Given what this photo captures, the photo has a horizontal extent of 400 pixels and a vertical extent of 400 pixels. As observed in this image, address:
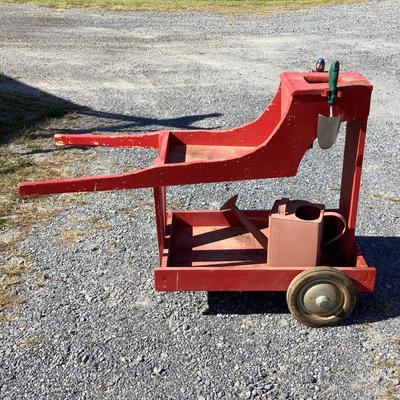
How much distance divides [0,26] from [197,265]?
12.6 meters

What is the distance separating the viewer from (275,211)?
3.96 metres

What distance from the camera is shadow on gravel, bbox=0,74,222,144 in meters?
7.84

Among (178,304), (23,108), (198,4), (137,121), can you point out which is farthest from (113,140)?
(198,4)

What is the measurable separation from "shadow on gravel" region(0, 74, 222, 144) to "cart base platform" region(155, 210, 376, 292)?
3.50 meters

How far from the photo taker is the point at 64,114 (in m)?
8.51

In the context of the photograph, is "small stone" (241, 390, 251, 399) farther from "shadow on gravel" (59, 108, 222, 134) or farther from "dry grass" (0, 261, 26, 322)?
"shadow on gravel" (59, 108, 222, 134)

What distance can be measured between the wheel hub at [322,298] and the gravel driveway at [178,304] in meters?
0.16

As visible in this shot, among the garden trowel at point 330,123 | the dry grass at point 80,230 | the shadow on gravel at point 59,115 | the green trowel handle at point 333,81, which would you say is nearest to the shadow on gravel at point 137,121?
the shadow on gravel at point 59,115

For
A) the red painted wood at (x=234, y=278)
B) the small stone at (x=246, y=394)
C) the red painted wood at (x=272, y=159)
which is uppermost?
the red painted wood at (x=272, y=159)

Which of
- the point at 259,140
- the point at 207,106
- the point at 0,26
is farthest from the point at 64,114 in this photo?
the point at 0,26

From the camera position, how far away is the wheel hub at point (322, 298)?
150 inches

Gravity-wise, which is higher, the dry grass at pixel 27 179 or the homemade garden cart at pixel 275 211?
the homemade garden cart at pixel 275 211

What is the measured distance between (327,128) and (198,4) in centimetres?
1429

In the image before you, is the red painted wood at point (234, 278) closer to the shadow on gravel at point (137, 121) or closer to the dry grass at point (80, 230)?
the dry grass at point (80, 230)
